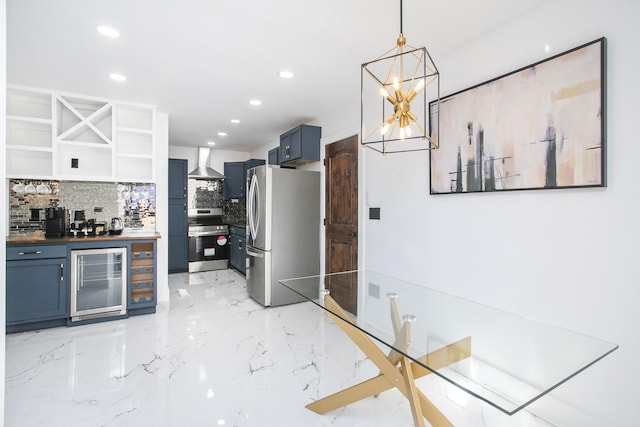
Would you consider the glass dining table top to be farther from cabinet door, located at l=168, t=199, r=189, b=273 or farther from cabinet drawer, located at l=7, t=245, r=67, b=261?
cabinet door, located at l=168, t=199, r=189, b=273

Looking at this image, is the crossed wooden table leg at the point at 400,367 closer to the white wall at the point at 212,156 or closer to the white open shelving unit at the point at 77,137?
the white open shelving unit at the point at 77,137

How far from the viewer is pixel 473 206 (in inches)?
97.0

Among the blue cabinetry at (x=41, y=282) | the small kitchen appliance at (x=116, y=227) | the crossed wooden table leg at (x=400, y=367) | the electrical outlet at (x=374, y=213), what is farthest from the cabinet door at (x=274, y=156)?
the crossed wooden table leg at (x=400, y=367)

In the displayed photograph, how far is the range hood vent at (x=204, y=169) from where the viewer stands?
6.43 metres

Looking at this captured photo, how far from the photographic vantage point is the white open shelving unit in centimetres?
358

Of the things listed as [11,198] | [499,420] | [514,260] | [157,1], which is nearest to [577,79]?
[514,260]

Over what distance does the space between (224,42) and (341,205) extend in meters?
2.25

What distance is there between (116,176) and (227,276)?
2579mm

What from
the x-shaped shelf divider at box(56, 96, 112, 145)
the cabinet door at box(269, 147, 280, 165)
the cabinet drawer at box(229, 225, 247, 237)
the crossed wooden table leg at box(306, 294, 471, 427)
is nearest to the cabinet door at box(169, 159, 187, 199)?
the cabinet drawer at box(229, 225, 247, 237)

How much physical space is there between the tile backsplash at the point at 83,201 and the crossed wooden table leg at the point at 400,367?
3.33 metres

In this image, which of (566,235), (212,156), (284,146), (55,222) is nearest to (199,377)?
(55,222)

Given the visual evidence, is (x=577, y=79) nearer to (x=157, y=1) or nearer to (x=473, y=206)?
(x=473, y=206)

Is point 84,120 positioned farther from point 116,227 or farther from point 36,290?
point 36,290

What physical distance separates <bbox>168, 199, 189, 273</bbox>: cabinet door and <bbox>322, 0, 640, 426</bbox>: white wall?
4682 millimetres
